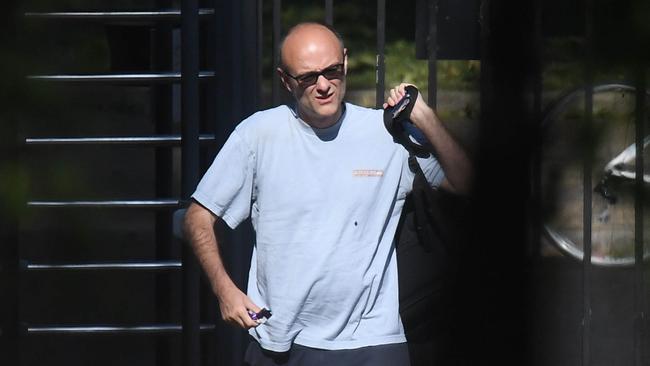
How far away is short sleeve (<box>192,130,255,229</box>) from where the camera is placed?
3.46 m

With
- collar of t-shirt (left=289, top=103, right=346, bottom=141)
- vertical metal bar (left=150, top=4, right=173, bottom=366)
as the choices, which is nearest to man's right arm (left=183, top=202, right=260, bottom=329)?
collar of t-shirt (left=289, top=103, right=346, bottom=141)

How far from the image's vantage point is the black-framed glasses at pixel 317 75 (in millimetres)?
3311

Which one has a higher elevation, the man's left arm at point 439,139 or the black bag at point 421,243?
the man's left arm at point 439,139

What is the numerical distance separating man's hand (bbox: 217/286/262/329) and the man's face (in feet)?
1.70

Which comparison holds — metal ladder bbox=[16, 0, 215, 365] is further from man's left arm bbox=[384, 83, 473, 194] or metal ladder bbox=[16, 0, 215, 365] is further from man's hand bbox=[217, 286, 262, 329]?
man's left arm bbox=[384, 83, 473, 194]

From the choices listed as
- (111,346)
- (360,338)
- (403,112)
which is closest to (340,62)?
(403,112)

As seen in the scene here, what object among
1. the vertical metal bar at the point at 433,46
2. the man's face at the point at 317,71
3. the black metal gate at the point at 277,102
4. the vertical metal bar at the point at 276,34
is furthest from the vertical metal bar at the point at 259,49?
the man's face at the point at 317,71

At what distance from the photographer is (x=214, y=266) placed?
3438 millimetres

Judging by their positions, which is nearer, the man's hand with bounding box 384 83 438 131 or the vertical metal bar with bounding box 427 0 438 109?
the man's hand with bounding box 384 83 438 131

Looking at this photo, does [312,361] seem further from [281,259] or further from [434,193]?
[434,193]

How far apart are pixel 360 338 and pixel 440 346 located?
0.84 meters

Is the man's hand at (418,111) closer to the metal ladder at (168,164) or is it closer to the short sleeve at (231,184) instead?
the short sleeve at (231,184)

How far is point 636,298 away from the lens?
4.18 metres

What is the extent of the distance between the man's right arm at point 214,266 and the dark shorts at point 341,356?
0.49 ft
